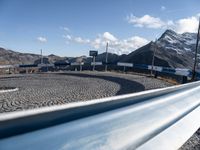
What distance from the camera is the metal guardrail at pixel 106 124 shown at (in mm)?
2080

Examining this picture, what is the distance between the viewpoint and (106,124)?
10.4 ft

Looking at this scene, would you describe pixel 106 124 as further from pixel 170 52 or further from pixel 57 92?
pixel 170 52

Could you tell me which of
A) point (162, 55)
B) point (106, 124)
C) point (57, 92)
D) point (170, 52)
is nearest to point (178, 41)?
point (170, 52)

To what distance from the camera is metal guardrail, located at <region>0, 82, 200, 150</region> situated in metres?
2.08

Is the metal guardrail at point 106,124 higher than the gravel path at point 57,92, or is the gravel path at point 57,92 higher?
the metal guardrail at point 106,124

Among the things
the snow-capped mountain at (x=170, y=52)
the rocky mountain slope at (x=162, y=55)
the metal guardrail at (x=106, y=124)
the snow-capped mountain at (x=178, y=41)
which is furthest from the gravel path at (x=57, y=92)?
the snow-capped mountain at (x=178, y=41)

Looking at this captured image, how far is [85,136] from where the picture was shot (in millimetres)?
2766

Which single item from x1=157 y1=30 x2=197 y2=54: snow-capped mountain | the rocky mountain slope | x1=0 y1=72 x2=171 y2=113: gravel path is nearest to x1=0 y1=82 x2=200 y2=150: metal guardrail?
x1=0 y1=72 x2=171 y2=113: gravel path

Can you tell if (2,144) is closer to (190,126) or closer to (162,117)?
(162,117)

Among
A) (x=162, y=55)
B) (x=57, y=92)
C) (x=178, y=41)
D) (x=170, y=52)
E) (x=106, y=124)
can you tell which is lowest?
(x=57, y=92)

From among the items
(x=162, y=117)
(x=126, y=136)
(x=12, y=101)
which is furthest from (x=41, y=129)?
(x=12, y=101)

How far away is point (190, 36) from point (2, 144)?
150 metres

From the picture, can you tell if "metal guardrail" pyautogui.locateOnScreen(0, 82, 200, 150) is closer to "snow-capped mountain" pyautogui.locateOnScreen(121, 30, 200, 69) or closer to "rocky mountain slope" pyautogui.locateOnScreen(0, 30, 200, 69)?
"rocky mountain slope" pyautogui.locateOnScreen(0, 30, 200, 69)

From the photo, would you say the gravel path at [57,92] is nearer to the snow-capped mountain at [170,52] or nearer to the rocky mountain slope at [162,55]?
the rocky mountain slope at [162,55]
